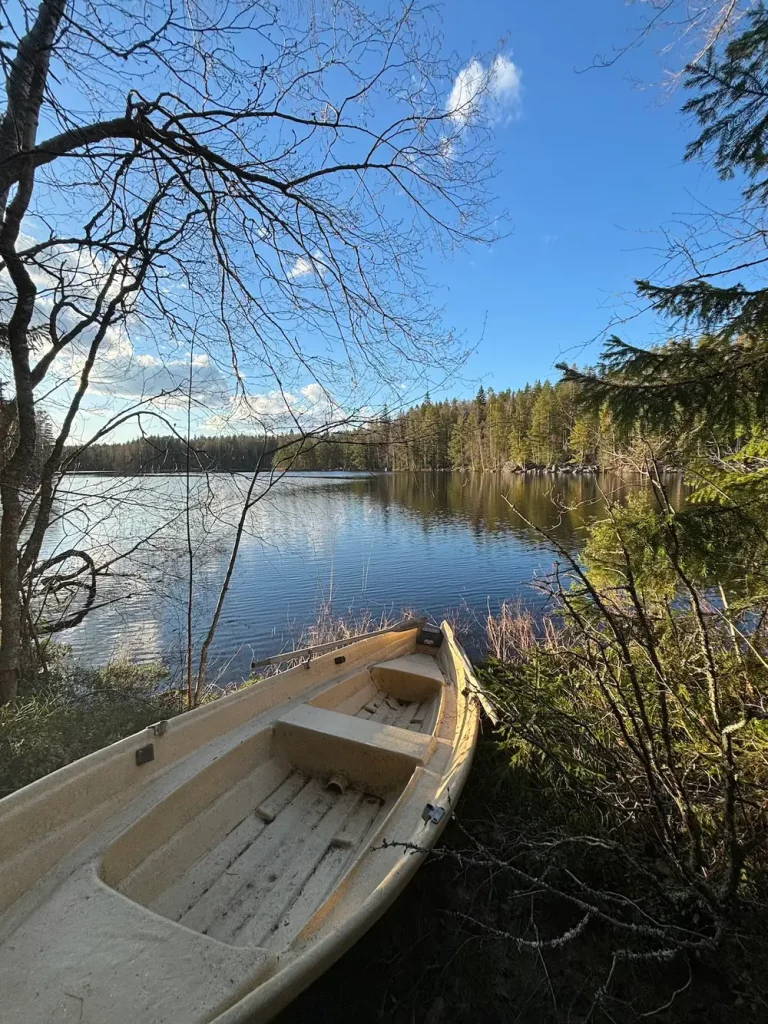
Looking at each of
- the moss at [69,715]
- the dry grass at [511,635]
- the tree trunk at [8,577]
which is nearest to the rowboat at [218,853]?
the moss at [69,715]

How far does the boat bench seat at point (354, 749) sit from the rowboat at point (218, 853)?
0.04 feet

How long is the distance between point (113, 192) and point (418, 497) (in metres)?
37.4

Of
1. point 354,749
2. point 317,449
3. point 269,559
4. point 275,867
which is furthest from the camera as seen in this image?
point 269,559

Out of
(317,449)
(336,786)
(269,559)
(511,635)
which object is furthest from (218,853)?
(269,559)

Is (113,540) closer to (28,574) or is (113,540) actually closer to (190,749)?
(28,574)

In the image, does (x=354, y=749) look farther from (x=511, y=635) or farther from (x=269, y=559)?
(x=269, y=559)

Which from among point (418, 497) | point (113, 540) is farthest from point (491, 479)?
point (113, 540)

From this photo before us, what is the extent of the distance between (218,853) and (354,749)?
1.01 m

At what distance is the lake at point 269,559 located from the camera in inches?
226

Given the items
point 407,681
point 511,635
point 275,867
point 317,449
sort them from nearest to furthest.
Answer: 1. point 275,867
2. point 407,681
3. point 317,449
4. point 511,635

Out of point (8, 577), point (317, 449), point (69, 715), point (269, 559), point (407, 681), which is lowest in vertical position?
point (269, 559)

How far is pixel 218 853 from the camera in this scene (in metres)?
2.68

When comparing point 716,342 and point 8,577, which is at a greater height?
→ point 716,342

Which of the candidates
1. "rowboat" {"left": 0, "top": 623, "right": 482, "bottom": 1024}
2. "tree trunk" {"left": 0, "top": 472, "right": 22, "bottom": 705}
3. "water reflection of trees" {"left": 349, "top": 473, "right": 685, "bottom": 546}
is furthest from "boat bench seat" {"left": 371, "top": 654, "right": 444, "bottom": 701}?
"water reflection of trees" {"left": 349, "top": 473, "right": 685, "bottom": 546}
